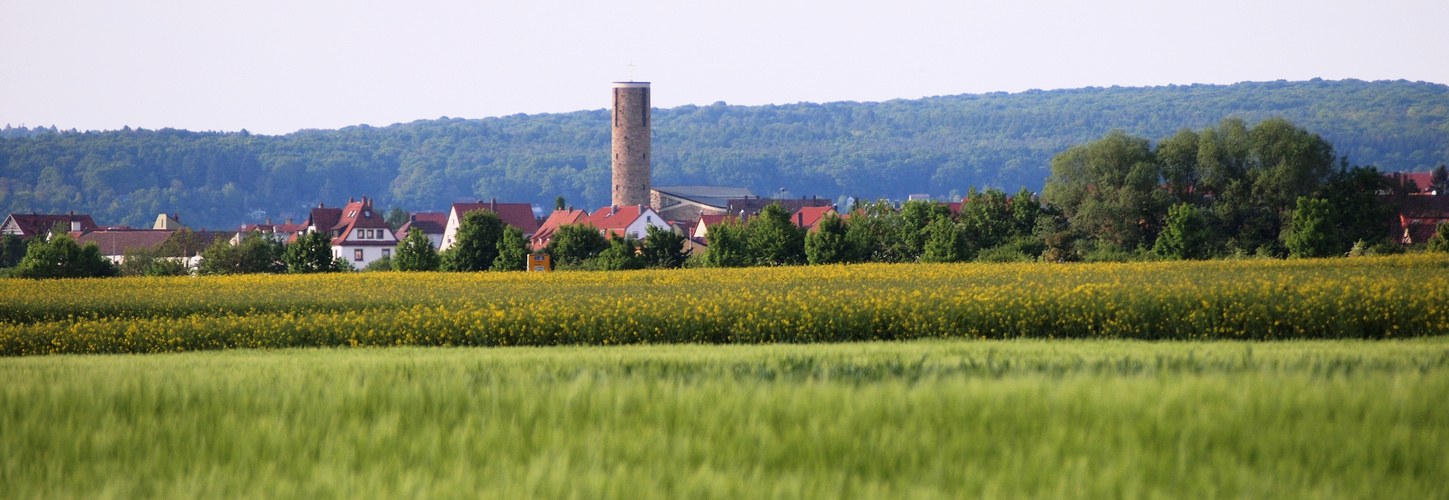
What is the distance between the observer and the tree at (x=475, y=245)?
5906 cm

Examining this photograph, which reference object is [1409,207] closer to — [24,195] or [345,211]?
[345,211]

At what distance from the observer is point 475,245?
195 ft

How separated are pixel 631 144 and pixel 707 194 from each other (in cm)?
2946

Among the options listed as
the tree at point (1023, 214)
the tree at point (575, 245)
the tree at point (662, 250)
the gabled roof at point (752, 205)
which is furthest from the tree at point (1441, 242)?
the gabled roof at point (752, 205)

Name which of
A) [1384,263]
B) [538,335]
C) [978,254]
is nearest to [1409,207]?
[978,254]

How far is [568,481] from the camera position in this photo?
475cm

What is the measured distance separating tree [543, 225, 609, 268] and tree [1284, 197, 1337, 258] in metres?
33.9

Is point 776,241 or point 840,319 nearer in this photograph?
point 840,319

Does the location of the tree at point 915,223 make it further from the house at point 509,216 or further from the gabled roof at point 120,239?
the gabled roof at point 120,239

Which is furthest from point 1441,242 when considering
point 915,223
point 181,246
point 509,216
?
point 509,216

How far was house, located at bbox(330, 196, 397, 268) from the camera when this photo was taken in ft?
381

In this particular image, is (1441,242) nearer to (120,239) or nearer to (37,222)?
(120,239)

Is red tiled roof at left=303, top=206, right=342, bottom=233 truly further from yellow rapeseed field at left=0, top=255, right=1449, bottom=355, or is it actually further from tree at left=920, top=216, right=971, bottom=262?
yellow rapeseed field at left=0, top=255, right=1449, bottom=355

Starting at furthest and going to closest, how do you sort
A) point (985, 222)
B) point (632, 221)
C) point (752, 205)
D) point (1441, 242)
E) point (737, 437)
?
point (752, 205), point (632, 221), point (985, 222), point (1441, 242), point (737, 437)
